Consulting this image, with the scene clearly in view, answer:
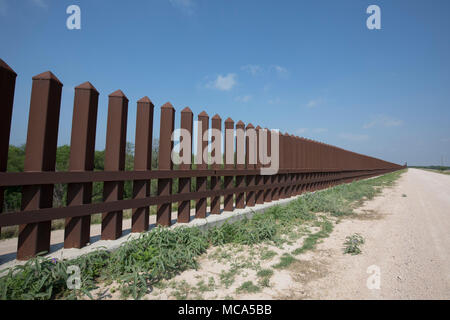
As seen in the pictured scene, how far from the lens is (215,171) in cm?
416

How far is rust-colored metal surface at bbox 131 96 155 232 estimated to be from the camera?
119 inches

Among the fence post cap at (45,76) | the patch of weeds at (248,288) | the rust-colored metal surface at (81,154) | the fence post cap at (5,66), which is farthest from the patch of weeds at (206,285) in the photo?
the fence post cap at (5,66)

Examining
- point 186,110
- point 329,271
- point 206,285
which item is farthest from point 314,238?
point 186,110

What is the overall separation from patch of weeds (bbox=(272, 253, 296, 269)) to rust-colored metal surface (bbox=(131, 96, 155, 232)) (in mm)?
1860

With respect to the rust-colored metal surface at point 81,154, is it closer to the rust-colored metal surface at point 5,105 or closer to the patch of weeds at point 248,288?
the rust-colored metal surface at point 5,105

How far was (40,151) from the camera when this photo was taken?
2.18 meters

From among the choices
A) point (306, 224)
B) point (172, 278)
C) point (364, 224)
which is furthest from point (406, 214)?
point (172, 278)

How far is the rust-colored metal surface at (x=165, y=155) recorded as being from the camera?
3.29 m

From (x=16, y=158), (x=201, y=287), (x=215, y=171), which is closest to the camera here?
(x=201, y=287)

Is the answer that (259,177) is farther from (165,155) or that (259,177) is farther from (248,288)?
(248,288)

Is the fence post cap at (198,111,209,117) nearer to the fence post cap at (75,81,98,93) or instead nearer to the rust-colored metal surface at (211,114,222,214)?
the rust-colored metal surface at (211,114,222,214)
